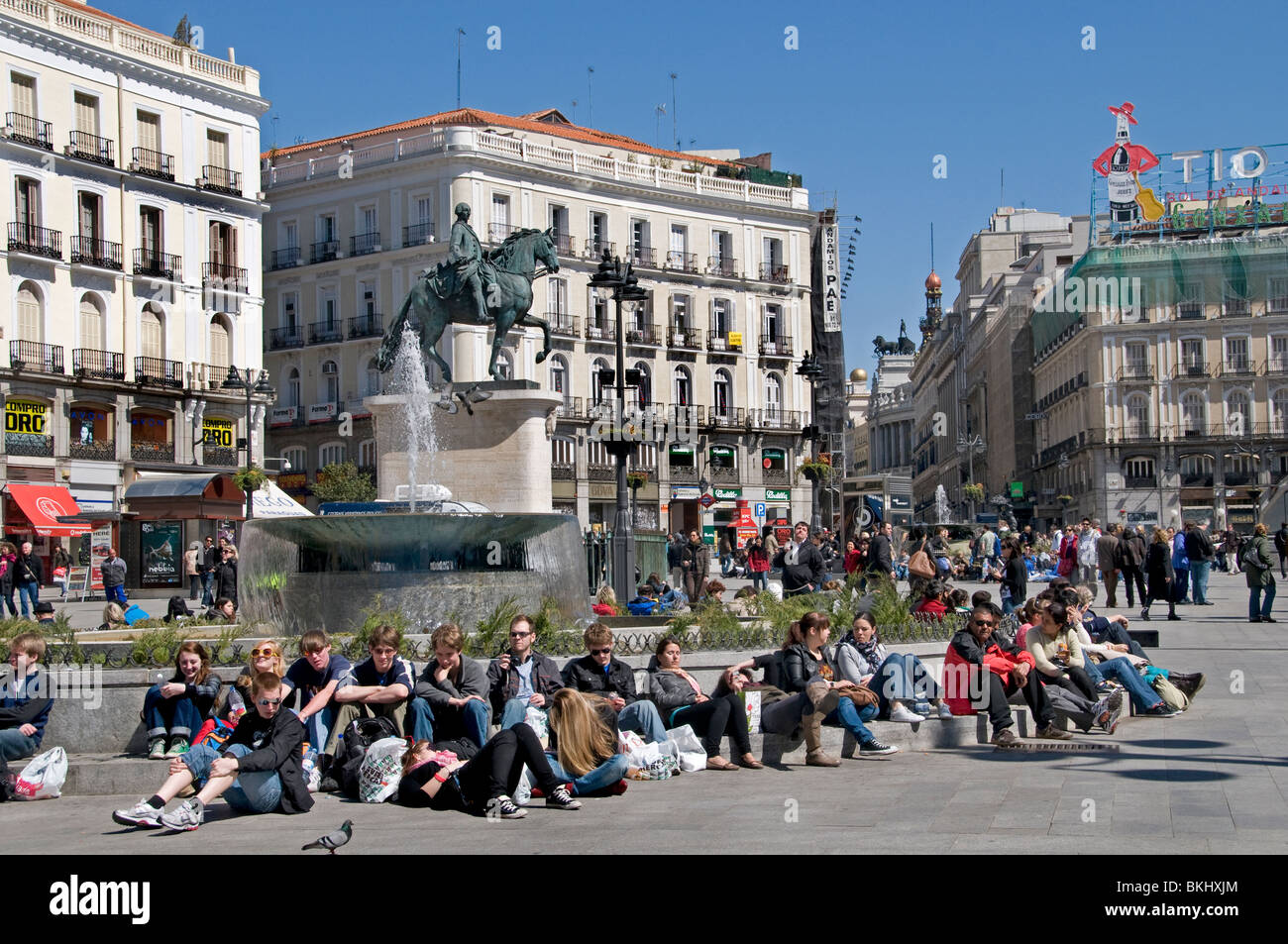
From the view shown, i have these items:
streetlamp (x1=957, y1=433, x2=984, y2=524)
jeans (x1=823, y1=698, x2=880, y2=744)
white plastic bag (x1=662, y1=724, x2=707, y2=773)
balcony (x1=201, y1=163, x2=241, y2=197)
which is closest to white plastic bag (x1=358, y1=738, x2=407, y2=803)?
white plastic bag (x1=662, y1=724, x2=707, y2=773)

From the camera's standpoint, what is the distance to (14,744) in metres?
10.5

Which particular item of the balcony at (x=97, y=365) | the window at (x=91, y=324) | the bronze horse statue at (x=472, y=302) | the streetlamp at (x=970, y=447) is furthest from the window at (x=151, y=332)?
the streetlamp at (x=970, y=447)

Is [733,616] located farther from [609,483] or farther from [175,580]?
[609,483]

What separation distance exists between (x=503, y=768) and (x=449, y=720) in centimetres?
115

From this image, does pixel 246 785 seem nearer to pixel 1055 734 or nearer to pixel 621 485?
pixel 1055 734

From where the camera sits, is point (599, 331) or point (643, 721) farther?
point (599, 331)

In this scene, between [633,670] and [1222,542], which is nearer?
[633,670]

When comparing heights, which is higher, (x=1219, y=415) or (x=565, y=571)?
(x=1219, y=415)

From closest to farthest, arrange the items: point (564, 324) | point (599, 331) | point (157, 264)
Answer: point (157, 264) < point (564, 324) < point (599, 331)

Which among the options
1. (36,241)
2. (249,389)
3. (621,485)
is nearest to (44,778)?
(621,485)

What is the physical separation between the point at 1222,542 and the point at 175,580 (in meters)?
32.8

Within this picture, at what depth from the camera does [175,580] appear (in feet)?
116
